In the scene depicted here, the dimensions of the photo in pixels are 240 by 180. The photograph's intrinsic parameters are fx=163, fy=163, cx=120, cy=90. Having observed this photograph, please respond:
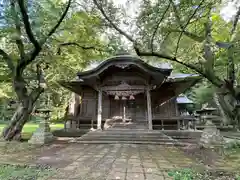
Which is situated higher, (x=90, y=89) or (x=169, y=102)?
(x=90, y=89)

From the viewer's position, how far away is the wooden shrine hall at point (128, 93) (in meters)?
9.30

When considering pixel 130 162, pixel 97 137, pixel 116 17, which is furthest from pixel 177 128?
pixel 116 17

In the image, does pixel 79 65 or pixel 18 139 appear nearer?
pixel 18 139

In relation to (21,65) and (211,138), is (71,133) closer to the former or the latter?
(21,65)

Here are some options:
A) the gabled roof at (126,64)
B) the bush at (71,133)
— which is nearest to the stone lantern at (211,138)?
the gabled roof at (126,64)

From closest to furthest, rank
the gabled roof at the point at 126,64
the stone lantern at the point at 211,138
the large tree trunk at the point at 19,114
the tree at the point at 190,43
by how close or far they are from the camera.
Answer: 1. the tree at the point at 190,43
2. the stone lantern at the point at 211,138
3. the large tree trunk at the point at 19,114
4. the gabled roof at the point at 126,64

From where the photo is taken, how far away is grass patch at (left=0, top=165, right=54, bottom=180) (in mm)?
3539

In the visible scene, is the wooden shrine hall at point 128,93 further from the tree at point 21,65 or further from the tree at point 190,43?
the tree at point 21,65

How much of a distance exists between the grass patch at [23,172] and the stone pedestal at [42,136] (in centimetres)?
315

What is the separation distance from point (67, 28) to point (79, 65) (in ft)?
10.9

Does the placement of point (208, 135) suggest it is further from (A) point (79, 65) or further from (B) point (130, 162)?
(A) point (79, 65)

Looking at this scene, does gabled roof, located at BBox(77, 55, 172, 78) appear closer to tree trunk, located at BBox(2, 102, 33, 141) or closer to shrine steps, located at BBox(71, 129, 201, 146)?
shrine steps, located at BBox(71, 129, 201, 146)

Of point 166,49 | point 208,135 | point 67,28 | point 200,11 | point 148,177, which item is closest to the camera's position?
point 148,177

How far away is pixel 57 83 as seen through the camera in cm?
1074
